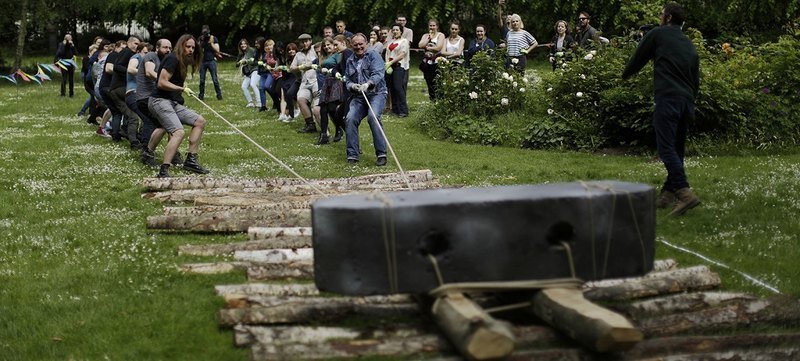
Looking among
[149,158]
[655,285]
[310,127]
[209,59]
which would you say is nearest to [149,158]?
[149,158]

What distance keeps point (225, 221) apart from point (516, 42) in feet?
40.0

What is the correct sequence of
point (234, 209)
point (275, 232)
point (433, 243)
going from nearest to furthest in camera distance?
point (433, 243), point (275, 232), point (234, 209)

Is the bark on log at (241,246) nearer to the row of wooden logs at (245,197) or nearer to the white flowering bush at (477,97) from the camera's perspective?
the row of wooden logs at (245,197)

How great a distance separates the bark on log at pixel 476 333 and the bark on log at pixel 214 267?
3.06 metres

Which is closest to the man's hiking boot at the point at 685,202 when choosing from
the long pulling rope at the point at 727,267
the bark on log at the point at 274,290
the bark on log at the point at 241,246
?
the long pulling rope at the point at 727,267

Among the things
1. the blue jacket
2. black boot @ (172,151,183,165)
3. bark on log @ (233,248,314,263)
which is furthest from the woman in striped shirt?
bark on log @ (233,248,314,263)

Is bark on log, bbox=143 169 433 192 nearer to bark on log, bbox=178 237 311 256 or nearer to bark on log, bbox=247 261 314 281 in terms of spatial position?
bark on log, bbox=178 237 311 256

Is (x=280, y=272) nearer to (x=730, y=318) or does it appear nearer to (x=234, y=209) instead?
(x=234, y=209)

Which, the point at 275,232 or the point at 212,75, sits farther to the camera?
the point at 212,75

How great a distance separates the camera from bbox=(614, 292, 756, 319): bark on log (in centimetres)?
720

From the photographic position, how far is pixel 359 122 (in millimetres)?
15789

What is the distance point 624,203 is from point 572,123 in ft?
34.2

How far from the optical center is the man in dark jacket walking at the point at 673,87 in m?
10.7

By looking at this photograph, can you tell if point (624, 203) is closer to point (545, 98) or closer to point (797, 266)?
point (797, 266)
